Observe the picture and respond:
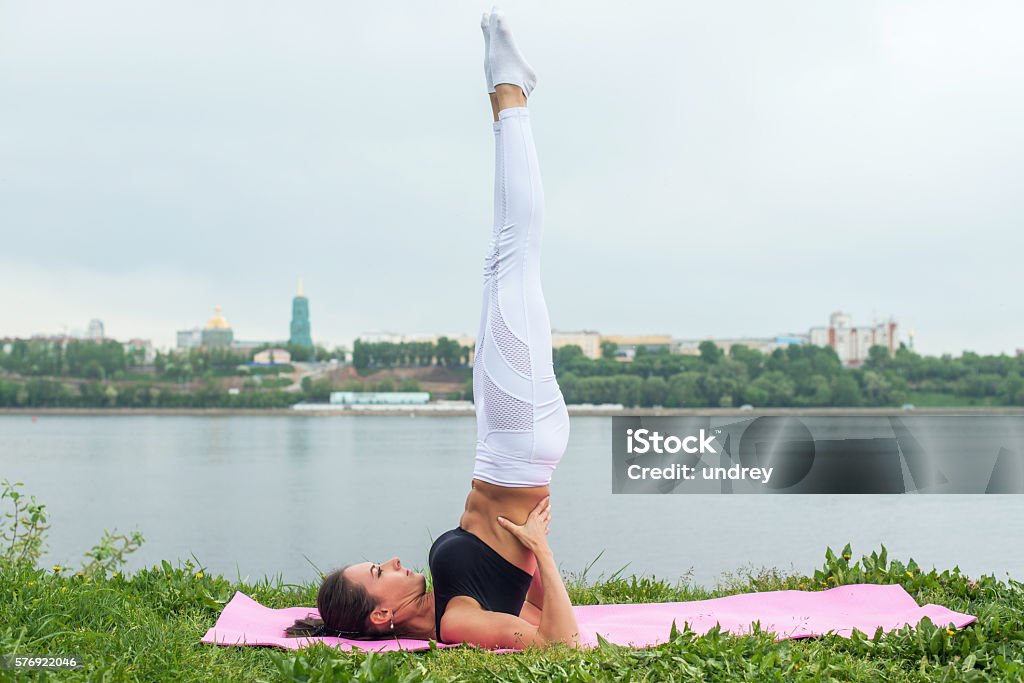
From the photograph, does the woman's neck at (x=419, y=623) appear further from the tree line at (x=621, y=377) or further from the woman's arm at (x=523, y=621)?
the tree line at (x=621, y=377)

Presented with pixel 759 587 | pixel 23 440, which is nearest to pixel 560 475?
pixel 759 587

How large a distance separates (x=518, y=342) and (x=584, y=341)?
34.8m

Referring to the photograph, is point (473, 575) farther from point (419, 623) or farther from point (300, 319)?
point (300, 319)

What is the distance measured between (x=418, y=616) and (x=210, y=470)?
23599 millimetres

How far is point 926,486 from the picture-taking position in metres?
7.62

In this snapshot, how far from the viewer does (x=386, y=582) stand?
3.63 meters

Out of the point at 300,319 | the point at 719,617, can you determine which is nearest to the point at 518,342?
the point at 719,617

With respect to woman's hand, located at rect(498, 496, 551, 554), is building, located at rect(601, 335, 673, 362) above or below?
→ above

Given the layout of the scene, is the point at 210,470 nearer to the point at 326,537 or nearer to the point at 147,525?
the point at 147,525

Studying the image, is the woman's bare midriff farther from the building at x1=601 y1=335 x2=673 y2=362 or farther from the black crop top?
the building at x1=601 y1=335 x2=673 y2=362

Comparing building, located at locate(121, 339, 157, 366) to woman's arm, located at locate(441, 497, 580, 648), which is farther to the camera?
building, located at locate(121, 339, 157, 366)

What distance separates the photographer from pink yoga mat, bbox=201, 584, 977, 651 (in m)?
3.61

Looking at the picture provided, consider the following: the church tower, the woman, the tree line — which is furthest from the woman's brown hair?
the church tower

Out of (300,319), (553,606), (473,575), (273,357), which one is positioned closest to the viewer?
(553,606)
